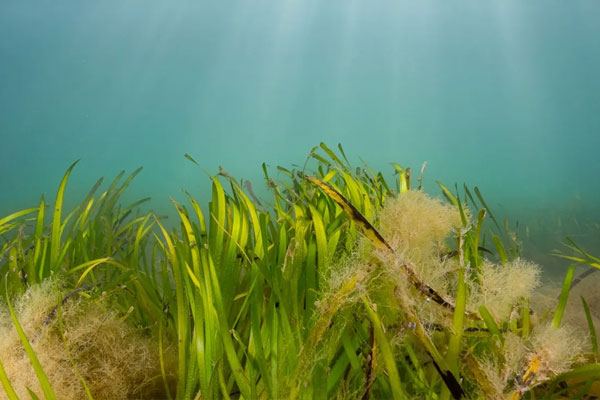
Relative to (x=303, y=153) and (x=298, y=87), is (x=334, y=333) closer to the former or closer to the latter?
(x=303, y=153)

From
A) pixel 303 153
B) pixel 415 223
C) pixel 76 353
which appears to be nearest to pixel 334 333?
pixel 415 223

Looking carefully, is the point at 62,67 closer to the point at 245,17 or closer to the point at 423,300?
the point at 245,17

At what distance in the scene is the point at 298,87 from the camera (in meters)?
40.6

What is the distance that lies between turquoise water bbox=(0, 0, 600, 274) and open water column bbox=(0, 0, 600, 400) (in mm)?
242

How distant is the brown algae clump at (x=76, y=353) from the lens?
2.76 feet

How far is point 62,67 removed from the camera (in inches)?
1538

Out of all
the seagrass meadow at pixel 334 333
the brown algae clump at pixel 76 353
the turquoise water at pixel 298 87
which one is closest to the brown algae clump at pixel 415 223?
the seagrass meadow at pixel 334 333

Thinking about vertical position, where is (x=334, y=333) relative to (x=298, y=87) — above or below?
below

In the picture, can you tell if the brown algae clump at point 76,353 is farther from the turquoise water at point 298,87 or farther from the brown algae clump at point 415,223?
the turquoise water at point 298,87

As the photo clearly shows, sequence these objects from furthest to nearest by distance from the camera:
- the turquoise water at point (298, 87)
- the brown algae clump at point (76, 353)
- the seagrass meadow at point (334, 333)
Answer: the turquoise water at point (298, 87), the brown algae clump at point (76, 353), the seagrass meadow at point (334, 333)

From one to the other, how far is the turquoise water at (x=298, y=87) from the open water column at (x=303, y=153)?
24 cm

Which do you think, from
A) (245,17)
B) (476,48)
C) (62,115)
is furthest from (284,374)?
(62,115)

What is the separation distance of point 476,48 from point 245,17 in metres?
21.8

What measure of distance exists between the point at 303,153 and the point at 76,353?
36.7 m
